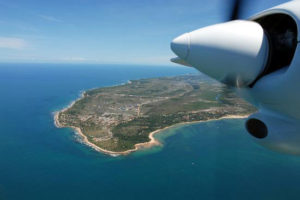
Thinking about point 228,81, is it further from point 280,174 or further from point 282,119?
point 280,174

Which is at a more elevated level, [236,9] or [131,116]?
[236,9]

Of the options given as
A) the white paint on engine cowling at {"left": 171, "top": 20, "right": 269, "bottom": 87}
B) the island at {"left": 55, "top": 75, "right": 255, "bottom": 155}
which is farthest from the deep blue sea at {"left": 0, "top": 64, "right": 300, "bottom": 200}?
the white paint on engine cowling at {"left": 171, "top": 20, "right": 269, "bottom": 87}

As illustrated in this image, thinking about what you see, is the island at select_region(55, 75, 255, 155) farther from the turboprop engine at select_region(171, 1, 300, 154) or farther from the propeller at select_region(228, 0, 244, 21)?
the turboprop engine at select_region(171, 1, 300, 154)

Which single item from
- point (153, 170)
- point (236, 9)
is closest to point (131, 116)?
point (153, 170)

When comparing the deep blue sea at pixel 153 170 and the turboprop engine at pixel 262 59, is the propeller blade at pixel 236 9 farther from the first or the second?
the deep blue sea at pixel 153 170

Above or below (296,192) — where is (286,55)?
above

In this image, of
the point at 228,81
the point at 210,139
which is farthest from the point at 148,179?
the point at 228,81

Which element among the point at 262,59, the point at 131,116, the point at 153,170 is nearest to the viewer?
the point at 262,59

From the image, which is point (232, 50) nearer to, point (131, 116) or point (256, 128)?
point (256, 128)

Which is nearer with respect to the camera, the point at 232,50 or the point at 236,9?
the point at 232,50
